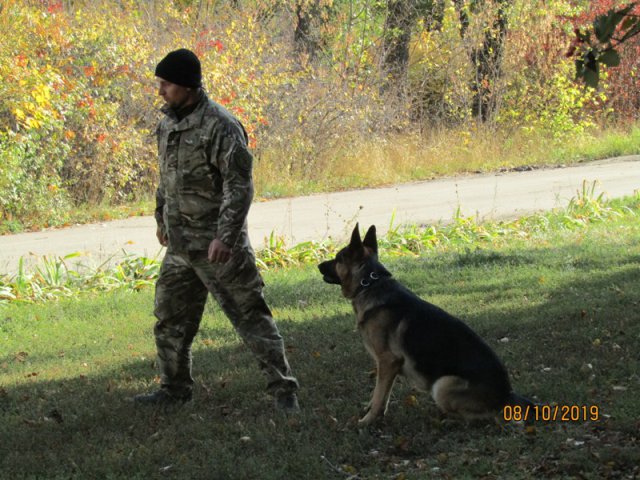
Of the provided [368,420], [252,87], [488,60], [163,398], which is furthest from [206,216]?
[488,60]

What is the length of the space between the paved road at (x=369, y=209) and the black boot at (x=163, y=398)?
4.89 m

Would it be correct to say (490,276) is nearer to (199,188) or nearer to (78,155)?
(199,188)

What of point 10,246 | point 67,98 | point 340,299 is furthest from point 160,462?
point 67,98

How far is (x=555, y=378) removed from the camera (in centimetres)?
573

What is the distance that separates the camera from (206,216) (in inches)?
205

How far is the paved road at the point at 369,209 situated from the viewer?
39.2ft

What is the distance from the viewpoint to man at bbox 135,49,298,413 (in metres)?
5.05

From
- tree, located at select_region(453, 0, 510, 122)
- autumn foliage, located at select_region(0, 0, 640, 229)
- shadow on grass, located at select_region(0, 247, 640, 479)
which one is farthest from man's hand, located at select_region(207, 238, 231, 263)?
tree, located at select_region(453, 0, 510, 122)

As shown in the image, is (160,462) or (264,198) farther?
(264,198)

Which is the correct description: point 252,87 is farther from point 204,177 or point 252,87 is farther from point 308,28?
point 204,177

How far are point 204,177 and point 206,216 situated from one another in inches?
9.0

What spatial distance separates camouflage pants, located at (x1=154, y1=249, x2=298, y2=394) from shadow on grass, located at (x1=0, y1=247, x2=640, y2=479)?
261 mm

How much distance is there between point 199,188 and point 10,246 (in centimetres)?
779

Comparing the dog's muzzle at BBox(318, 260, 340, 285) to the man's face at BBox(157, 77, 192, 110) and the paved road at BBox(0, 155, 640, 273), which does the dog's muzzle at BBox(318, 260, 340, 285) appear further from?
the paved road at BBox(0, 155, 640, 273)
